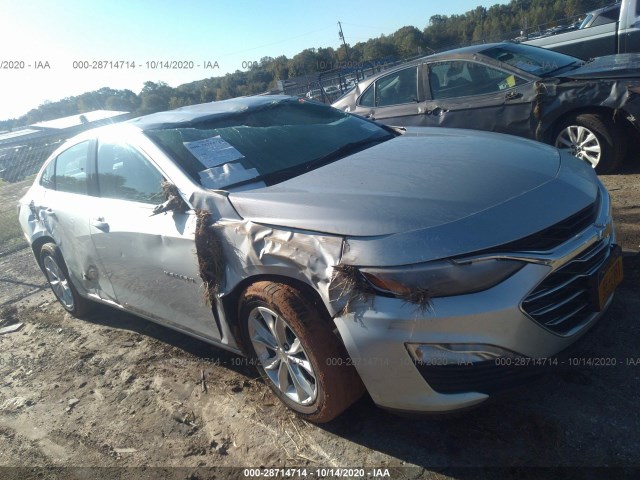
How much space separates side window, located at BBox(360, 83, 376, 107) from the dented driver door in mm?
4132

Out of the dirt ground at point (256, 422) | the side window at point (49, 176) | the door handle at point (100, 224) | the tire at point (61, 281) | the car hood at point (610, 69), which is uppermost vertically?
the side window at point (49, 176)

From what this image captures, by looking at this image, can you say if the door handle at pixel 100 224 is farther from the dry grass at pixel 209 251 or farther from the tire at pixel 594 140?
the tire at pixel 594 140

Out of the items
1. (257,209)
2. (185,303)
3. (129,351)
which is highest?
(257,209)

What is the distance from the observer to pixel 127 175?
3.44 m

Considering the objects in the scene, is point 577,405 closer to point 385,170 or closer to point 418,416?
point 418,416

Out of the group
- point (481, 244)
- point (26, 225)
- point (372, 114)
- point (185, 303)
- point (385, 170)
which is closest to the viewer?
point (481, 244)

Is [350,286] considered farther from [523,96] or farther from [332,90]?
[332,90]

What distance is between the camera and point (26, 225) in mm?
4824

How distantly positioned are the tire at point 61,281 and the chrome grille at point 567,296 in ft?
12.7

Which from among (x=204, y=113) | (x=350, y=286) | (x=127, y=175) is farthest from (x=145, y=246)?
(x=350, y=286)

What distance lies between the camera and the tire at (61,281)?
4.54 m

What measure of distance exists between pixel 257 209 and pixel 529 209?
1.27 metres

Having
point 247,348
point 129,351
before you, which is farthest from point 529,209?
point 129,351

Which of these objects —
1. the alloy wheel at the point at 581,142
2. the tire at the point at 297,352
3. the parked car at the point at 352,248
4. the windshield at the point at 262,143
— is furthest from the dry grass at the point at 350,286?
the alloy wheel at the point at 581,142
